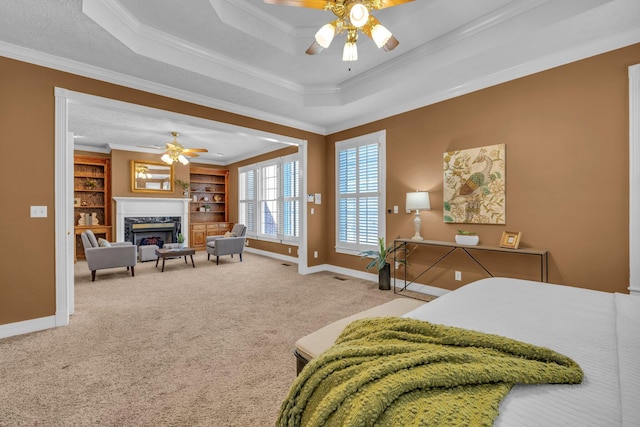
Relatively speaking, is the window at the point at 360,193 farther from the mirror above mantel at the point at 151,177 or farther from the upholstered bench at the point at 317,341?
the mirror above mantel at the point at 151,177

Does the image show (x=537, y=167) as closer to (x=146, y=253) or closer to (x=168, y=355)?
(x=168, y=355)

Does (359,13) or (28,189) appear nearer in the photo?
(359,13)

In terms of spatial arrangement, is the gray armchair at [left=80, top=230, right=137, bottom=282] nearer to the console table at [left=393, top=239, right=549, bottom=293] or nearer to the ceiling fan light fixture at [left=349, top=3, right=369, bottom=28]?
the console table at [left=393, top=239, right=549, bottom=293]

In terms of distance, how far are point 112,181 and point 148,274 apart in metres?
3.24

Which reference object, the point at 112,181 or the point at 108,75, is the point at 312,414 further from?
the point at 112,181

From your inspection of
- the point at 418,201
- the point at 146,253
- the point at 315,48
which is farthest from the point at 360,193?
the point at 146,253

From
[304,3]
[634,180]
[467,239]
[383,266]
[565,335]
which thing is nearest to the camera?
[565,335]

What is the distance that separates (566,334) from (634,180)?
2.52m

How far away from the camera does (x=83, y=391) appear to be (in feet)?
6.26

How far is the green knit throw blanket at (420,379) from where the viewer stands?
685 millimetres

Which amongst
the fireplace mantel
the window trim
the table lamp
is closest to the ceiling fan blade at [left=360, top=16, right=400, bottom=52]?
the table lamp

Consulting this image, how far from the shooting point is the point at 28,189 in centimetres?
288

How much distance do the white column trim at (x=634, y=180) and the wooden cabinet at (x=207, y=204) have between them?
8752 mm

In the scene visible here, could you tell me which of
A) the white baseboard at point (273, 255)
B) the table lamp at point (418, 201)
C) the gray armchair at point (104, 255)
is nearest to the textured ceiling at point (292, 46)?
the table lamp at point (418, 201)
